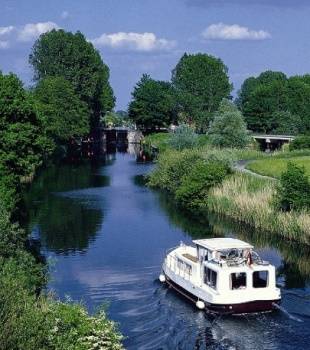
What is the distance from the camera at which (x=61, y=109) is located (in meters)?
122

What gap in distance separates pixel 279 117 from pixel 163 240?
91.1 metres

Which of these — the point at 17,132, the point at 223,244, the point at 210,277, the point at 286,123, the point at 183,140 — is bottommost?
the point at 210,277

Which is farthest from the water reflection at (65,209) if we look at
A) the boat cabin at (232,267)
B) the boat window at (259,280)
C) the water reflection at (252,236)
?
the boat window at (259,280)

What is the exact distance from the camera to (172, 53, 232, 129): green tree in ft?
499

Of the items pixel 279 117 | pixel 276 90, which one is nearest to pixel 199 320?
pixel 279 117

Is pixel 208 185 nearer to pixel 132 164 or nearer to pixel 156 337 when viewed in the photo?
pixel 156 337

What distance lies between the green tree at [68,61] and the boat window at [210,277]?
10386 cm

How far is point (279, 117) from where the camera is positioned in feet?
462

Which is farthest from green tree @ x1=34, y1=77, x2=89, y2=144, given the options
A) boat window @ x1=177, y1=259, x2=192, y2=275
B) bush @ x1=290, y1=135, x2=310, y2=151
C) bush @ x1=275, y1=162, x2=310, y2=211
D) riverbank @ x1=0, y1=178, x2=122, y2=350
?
riverbank @ x1=0, y1=178, x2=122, y2=350

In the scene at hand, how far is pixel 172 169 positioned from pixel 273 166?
11.8 metres

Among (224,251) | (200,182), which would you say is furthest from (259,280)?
(200,182)

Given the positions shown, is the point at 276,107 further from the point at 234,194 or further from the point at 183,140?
the point at 234,194

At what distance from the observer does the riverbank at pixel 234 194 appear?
53.6m

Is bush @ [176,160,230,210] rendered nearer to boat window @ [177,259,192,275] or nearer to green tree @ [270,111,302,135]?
boat window @ [177,259,192,275]
